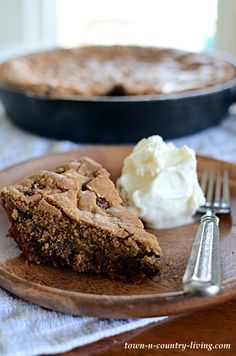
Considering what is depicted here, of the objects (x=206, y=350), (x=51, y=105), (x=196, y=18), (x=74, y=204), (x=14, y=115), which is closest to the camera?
(x=206, y=350)

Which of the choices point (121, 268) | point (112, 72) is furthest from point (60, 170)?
point (112, 72)

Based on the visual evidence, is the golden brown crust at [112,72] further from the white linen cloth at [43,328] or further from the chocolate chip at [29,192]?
the white linen cloth at [43,328]

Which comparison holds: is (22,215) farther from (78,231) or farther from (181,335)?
(181,335)

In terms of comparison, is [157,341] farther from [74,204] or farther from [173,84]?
[173,84]

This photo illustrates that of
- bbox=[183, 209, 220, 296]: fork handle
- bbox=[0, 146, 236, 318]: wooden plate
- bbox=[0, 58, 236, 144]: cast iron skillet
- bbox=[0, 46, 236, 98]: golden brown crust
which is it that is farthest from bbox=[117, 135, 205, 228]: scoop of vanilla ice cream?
bbox=[0, 46, 236, 98]: golden brown crust

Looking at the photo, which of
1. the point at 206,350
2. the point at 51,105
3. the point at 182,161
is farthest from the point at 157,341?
the point at 51,105

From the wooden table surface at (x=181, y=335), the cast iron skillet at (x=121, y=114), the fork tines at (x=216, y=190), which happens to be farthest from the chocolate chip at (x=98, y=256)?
the cast iron skillet at (x=121, y=114)
